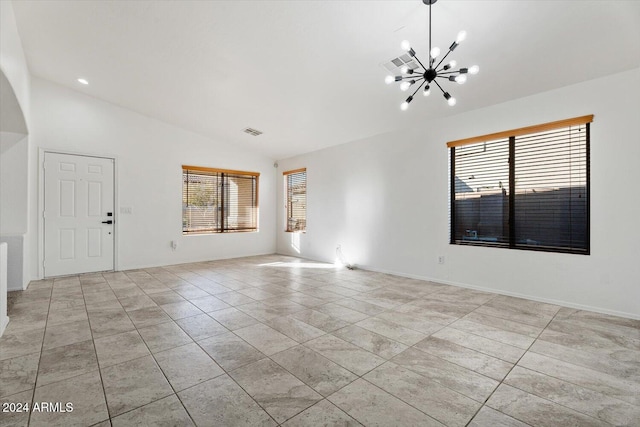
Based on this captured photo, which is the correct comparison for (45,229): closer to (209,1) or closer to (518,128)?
(209,1)

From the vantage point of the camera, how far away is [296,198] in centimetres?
767

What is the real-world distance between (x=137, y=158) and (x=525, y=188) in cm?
676

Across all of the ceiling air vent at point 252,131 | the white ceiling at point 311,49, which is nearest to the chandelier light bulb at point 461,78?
the white ceiling at point 311,49

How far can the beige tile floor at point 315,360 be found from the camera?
1.74m

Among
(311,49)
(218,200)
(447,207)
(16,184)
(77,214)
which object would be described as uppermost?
(311,49)

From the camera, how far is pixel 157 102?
209 inches

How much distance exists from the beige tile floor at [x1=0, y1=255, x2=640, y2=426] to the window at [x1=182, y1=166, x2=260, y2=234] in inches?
112

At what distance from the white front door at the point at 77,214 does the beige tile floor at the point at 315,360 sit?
1.19 m

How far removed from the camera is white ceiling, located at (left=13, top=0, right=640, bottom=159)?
2.77m

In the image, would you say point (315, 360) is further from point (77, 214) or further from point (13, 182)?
point (77, 214)

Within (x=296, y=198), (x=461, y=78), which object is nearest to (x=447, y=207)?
(x=461, y=78)

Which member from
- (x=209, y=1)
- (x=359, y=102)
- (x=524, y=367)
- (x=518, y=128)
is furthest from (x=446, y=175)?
(x=209, y=1)

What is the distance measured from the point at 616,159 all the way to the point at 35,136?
26.9 feet

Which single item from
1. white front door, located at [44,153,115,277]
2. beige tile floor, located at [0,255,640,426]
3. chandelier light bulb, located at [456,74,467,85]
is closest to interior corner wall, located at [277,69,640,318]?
beige tile floor, located at [0,255,640,426]
